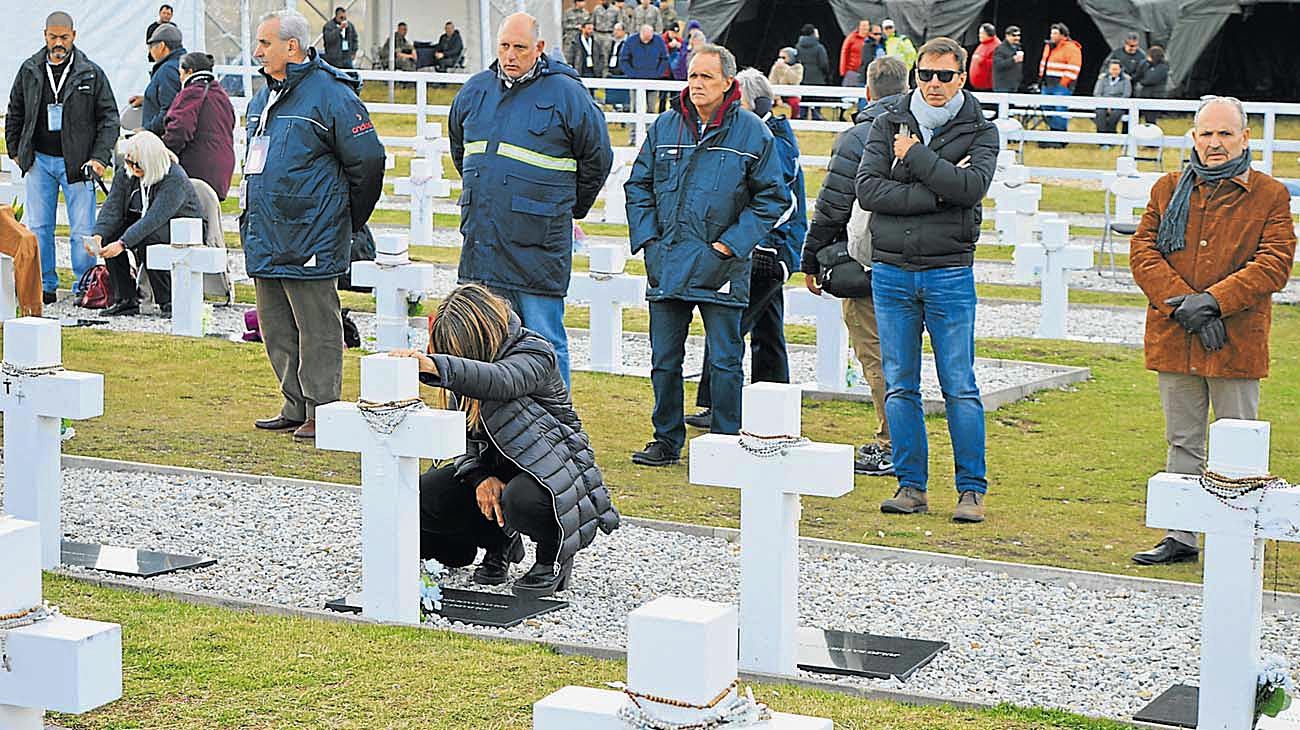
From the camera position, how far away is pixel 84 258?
1399 cm

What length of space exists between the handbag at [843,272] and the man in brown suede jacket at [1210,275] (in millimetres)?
1843

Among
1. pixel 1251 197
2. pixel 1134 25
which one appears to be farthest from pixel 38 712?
pixel 1134 25

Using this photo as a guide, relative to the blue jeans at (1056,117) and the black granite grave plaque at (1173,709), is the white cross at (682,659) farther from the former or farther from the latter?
the blue jeans at (1056,117)

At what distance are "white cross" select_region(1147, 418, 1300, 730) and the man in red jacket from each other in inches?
933

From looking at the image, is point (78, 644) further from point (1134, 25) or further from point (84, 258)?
point (1134, 25)

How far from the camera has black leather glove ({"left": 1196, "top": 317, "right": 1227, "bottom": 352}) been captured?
7.03m

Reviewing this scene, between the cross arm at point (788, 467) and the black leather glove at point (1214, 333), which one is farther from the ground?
the black leather glove at point (1214, 333)

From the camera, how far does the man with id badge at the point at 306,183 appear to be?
901cm

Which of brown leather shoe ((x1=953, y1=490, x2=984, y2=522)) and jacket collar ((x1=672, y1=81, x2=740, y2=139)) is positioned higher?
jacket collar ((x1=672, y1=81, x2=740, y2=139))

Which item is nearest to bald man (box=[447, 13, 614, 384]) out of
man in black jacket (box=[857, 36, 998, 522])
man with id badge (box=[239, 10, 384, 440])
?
man with id badge (box=[239, 10, 384, 440])

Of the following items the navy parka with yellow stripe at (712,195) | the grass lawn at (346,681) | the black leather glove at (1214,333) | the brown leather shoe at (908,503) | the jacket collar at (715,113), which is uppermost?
the jacket collar at (715,113)

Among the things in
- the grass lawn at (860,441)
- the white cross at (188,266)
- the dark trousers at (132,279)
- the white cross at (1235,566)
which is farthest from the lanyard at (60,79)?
the white cross at (1235,566)

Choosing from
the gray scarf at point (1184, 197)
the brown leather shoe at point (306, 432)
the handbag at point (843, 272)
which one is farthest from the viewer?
the brown leather shoe at point (306, 432)

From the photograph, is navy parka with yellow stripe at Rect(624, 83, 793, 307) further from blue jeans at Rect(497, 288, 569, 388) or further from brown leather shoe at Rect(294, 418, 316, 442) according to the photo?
brown leather shoe at Rect(294, 418, 316, 442)
